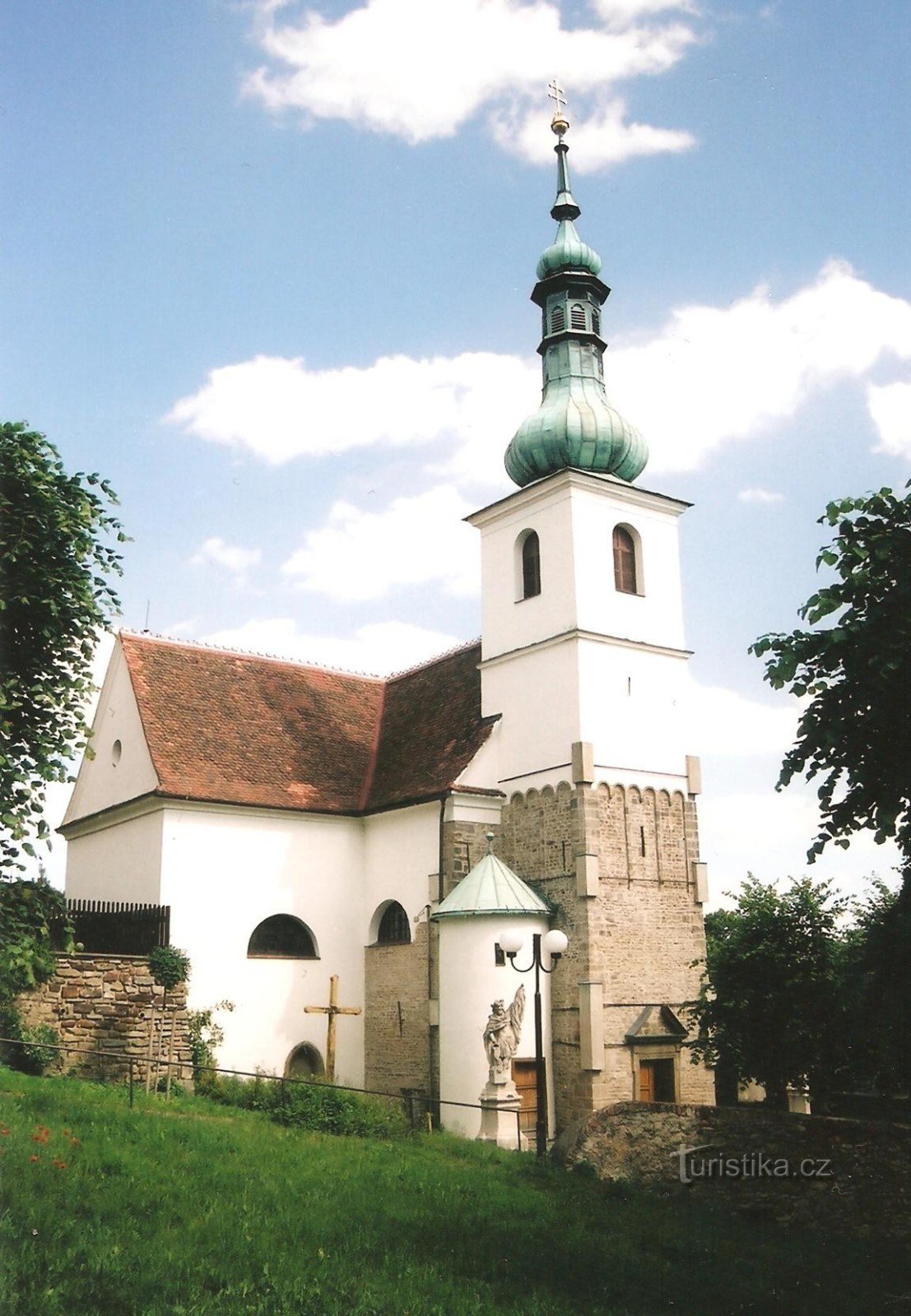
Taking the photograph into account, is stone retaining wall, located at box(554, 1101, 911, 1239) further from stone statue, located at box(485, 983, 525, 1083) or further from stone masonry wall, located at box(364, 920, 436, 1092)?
stone masonry wall, located at box(364, 920, 436, 1092)

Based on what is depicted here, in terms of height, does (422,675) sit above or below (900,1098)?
above

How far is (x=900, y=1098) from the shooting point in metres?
25.3

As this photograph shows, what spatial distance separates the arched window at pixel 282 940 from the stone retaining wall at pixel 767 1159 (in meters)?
11.2

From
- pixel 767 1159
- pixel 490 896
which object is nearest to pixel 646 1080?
pixel 490 896

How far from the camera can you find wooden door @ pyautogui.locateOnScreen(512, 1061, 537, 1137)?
77.9ft

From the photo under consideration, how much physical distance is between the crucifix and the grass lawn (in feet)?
31.3

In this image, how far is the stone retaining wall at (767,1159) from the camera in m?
14.4

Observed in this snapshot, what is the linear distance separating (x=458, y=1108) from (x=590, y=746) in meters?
7.63

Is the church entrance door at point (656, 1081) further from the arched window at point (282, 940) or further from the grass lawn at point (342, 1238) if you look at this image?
the grass lawn at point (342, 1238)

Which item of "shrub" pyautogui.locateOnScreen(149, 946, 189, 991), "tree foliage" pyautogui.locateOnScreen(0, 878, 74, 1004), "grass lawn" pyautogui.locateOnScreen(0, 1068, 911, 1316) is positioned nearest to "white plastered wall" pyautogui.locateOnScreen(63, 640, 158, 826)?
"shrub" pyautogui.locateOnScreen(149, 946, 189, 991)

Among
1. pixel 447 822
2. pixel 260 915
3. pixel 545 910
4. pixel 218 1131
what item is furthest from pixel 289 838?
pixel 218 1131

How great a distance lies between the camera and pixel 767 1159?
15.4 metres

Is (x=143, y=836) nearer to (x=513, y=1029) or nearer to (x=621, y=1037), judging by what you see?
(x=513, y=1029)

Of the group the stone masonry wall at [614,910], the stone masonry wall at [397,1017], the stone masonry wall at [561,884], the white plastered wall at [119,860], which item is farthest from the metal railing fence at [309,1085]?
the white plastered wall at [119,860]
